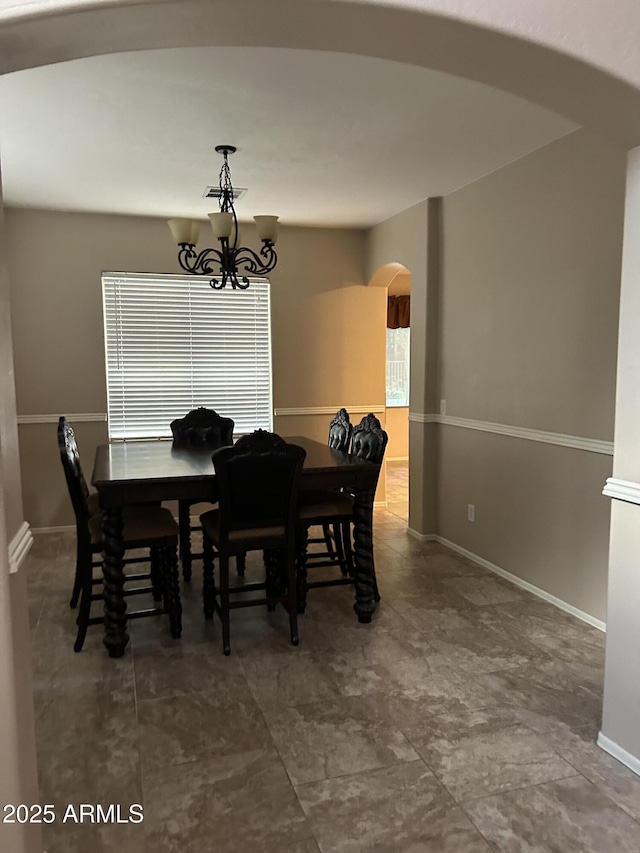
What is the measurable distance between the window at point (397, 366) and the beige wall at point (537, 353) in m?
4.11

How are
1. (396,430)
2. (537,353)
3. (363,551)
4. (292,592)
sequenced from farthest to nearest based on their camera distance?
(396,430)
(537,353)
(363,551)
(292,592)

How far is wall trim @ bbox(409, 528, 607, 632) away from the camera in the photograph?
322 cm

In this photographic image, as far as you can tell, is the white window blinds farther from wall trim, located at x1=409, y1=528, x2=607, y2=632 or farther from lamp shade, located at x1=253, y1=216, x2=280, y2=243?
lamp shade, located at x1=253, y1=216, x2=280, y2=243

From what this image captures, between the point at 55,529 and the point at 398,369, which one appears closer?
the point at 55,529

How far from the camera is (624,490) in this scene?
2027 millimetres

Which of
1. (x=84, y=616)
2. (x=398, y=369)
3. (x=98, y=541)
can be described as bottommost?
(x=84, y=616)

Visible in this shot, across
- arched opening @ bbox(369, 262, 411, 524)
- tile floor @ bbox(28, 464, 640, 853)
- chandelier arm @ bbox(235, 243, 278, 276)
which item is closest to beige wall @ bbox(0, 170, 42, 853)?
tile floor @ bbox(28, 464, 640, 853)

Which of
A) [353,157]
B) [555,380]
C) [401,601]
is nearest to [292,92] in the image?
[353,157]

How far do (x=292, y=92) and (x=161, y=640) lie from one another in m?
2.61

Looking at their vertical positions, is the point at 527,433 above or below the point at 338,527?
above

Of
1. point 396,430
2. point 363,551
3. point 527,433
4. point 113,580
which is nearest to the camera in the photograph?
point 113,580

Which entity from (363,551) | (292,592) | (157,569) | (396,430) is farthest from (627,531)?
(396,430)

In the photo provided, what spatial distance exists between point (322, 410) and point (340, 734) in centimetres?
357

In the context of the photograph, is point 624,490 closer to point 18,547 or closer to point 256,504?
point 256,504
